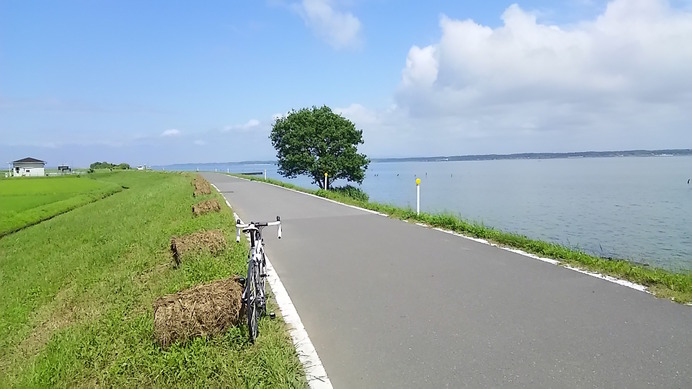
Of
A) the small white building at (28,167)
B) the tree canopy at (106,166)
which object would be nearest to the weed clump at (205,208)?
the small white building at (28,167)

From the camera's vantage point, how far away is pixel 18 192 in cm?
3241

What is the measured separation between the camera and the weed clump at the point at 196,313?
14.8 feet

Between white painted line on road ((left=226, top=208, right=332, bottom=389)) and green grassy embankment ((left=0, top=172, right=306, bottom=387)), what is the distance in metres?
0.09

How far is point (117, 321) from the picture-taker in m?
5.72

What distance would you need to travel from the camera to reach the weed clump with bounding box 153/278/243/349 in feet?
14.8

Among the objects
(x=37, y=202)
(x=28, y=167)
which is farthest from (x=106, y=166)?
(x=37, y=202)

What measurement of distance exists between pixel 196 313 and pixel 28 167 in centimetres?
8400

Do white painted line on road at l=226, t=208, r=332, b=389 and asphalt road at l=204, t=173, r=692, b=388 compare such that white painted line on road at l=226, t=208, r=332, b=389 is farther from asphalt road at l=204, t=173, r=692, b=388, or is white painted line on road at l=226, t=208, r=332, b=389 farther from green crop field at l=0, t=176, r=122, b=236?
green crop field at l=0, t=176, r=122, b=236

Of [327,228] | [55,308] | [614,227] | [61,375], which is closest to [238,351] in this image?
[61,375]

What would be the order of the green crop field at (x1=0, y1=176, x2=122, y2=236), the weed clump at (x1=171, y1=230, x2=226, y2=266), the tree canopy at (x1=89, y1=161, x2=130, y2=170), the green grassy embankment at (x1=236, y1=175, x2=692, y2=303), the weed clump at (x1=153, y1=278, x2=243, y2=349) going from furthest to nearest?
the tree canopy at (x1=89, y1=161, x2=130, y2=170) < the green crop field at (x1=0, y1=176, x2=122, y2=236) < the weed clump at (x1=171, y1=230, x2=226, y2=266) < the green grassy embankment at (x1=236, y1=175, x2=692, y2=303) < the weed clump at (x1=153, y1=278, x2=243, y2=349)

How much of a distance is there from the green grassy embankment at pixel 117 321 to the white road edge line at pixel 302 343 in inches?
3.7

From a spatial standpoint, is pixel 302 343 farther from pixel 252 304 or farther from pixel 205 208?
pixel 205 208

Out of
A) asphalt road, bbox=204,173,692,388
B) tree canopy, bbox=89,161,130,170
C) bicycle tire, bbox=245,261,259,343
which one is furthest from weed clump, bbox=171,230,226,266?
tree canopy, bbox=89,161,130,170

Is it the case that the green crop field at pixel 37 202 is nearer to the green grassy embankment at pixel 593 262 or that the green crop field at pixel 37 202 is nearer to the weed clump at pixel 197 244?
the weed clump at pixel 197 244
